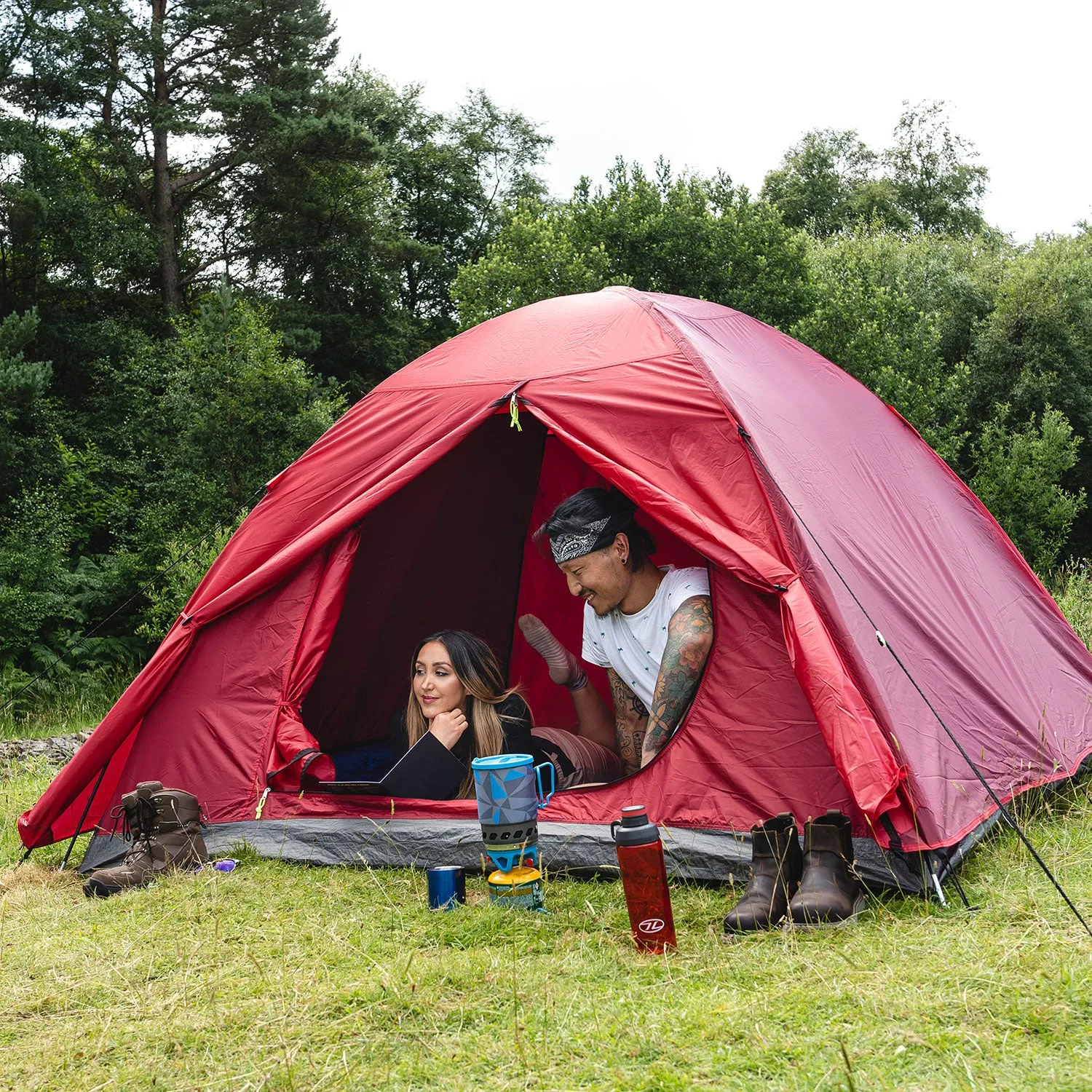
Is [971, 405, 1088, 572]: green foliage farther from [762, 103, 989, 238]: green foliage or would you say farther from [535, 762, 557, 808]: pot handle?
[535, 762, 557, 808]: pot handle

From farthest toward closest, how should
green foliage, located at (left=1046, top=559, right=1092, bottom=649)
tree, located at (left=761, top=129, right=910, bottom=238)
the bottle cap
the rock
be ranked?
tree, located at (left=761, top=129, right=910, bottom=238) → the rock → green foliage, located at (left=1046, top=559, right=1092, bottom=649) → the bottle cap

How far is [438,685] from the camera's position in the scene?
171 inches

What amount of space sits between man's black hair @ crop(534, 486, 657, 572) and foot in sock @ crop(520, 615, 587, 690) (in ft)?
1.90

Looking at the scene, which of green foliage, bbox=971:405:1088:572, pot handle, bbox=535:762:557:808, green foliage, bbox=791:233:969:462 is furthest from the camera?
green foliage, bbox=971:405:1088:572

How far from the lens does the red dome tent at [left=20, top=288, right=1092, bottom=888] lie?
11.3 ft

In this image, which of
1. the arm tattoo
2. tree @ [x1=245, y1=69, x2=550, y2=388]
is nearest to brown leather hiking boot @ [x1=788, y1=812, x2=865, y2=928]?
the arm tattoo

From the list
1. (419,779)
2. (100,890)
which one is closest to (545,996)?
(419,779)

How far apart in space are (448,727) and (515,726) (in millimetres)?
277

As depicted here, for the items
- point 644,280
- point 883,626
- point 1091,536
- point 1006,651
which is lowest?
point 1091,536

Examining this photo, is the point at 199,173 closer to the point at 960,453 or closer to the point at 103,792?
the point at 960,453

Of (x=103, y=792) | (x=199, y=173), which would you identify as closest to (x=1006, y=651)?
(x=103, y=792)

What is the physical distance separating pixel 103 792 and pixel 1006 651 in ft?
11.8

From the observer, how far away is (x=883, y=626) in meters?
3.70

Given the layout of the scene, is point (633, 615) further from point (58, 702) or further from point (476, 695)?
point (58, 702)
